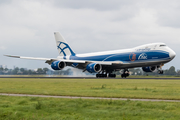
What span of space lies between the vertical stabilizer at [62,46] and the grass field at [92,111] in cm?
6048

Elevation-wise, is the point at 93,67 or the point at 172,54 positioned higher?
the point at 172,54

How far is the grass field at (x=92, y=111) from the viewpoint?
44.8ft

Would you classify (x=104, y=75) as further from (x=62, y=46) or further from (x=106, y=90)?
(x=106, y=90)

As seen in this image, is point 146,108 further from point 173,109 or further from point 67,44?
point 67,44

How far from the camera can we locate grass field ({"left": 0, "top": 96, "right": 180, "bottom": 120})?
538 inches

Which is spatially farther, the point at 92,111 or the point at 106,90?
the point at 106,90

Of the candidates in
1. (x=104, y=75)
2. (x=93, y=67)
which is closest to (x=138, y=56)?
(x=93, y=67)

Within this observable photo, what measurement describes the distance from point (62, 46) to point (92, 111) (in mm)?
65298

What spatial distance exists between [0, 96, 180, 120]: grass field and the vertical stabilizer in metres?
60.5

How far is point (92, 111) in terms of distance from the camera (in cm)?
1515

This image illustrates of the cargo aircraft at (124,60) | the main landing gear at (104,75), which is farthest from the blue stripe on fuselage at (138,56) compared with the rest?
the main landing gear at (104,75)

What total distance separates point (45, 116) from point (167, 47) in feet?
153

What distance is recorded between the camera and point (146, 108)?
51.9 ft

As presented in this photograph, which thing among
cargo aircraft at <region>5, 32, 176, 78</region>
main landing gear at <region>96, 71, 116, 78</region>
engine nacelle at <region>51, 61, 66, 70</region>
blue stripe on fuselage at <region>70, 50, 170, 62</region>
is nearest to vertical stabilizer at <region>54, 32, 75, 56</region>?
cargo aircraft at <region>5, 32, 176, 78</region>
